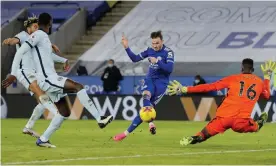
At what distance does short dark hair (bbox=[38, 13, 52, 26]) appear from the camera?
42.6 ft

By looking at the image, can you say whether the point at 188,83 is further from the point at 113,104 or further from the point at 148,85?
the point at 148,85

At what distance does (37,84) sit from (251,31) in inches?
720

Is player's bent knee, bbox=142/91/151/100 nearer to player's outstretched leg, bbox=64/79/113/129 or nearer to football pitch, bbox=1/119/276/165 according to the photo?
football pitch, bbox=1/119/276/165

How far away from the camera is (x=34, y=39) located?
12.9 meters

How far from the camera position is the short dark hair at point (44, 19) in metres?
13.0

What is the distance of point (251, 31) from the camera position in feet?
100

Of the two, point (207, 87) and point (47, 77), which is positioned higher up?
point (207, 87)

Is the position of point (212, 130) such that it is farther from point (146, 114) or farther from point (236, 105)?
point (146, 114)

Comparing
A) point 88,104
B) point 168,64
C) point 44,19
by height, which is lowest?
point 88,104

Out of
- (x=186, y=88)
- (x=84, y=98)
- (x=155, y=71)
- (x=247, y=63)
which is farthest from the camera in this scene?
(x=155, y=71)

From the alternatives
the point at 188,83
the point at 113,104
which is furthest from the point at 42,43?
the point at 188,83

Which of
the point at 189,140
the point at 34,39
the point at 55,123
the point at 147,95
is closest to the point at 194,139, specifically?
the point at 189,140

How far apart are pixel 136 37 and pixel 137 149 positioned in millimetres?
18873

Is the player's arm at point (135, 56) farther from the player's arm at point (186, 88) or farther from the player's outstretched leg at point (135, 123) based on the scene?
the player's arm at point (186, 88)
